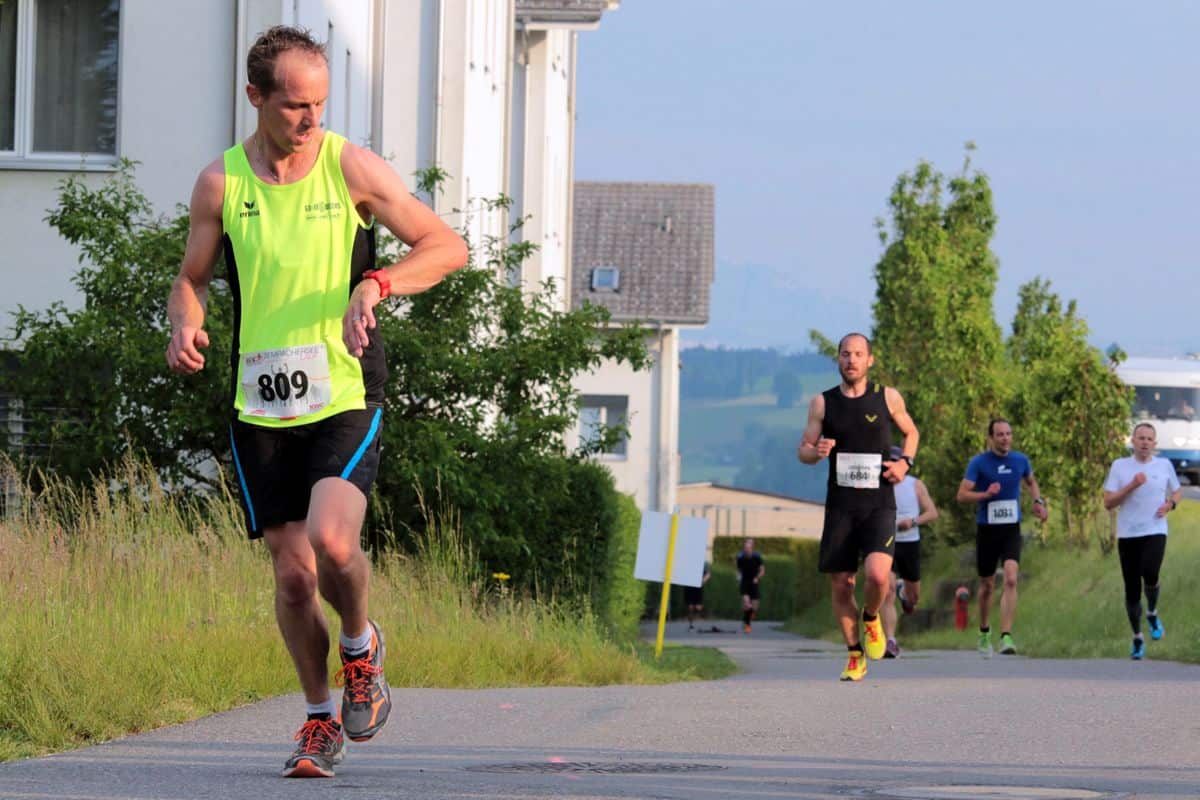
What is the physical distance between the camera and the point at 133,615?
1038cm

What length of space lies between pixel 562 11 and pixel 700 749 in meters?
31.5

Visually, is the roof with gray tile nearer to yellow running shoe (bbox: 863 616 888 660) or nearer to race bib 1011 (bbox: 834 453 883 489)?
yellow running shoe (bbox: 863 616 888 660)

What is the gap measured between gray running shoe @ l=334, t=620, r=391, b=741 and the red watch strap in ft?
3.80

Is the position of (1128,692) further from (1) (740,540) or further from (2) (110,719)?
(1) (740,540)

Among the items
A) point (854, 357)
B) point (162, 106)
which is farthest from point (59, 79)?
point (854, 357)

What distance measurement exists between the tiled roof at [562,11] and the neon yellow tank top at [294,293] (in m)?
32.1

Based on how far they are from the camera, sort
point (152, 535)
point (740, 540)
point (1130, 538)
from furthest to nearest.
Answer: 1. point (740, 540)
2. point (1130, 538)
3. point (152, 535)

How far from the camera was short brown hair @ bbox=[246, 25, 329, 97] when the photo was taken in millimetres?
6227

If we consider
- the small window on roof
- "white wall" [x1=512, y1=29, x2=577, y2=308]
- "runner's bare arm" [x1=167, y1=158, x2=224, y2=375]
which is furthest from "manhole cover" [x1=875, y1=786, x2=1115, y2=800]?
the small window on roof

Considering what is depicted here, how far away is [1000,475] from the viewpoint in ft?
59.6

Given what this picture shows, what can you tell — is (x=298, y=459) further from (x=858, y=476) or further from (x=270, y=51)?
(x=858, y=476)

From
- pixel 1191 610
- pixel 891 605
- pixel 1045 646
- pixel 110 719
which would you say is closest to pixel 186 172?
pixel 891 605

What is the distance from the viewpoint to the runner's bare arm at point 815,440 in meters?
12.5

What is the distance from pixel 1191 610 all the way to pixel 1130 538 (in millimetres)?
3551
